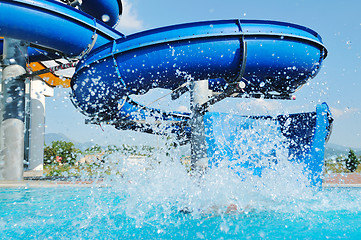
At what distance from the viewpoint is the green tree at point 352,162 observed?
58.1 feet

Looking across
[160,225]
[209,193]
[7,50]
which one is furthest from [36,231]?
[7,50]

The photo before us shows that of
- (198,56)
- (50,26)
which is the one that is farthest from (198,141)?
(50,26)

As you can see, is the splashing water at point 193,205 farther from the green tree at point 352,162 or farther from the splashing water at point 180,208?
the green tree at point 352,162

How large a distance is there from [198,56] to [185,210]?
239 centimetres

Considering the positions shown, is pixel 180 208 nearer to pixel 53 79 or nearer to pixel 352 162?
pixel 53 79

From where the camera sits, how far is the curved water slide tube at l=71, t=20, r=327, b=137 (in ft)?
15.9

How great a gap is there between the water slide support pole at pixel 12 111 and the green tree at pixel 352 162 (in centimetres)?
1692

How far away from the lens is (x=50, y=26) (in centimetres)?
589

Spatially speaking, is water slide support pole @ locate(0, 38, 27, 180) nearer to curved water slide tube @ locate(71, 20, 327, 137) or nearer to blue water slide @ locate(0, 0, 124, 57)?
blue water slide @ locate(0, 0, 124, 57)

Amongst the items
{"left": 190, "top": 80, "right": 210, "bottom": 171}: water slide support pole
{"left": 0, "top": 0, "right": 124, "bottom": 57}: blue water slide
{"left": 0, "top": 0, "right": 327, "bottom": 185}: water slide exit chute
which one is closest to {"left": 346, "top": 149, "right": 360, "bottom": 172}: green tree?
{"left": 190, "top": 80, "right": 210, "bottom": 171}: water slide support pole

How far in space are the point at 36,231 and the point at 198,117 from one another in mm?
4633

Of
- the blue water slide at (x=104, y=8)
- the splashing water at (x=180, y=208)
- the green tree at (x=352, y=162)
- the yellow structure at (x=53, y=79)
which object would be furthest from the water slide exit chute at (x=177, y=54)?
the green tree at (x=352, y=162)

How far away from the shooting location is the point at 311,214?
3.95m

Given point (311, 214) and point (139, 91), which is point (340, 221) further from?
point (139, 91)
